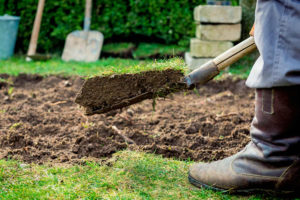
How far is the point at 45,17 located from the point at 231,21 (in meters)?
3.57

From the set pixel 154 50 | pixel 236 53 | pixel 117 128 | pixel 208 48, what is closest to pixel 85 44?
pixel 154 50

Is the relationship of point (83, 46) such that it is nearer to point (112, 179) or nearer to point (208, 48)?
point (208, 48)

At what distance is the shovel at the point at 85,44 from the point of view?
655 cm

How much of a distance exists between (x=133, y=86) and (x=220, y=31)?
10.7 ft

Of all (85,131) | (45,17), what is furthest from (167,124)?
(45,17)

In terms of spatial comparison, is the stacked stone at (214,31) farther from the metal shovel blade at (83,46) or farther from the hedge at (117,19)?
the metal shovel blade at (83,46)

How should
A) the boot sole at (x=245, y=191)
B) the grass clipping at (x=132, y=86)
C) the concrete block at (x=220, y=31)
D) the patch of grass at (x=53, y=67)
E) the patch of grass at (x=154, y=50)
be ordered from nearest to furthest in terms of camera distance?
the boot sole at (x=245, y=191) < the grass clipping at (x=132, y=86) < the patch of grass at (x=53, y=67) < the concrete block at (x=220, y=31) < the patch of grass at (x=154, y=50)

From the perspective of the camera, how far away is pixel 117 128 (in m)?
3.14

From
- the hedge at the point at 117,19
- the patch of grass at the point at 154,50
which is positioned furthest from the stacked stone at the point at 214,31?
the hedge at the point at 117,19

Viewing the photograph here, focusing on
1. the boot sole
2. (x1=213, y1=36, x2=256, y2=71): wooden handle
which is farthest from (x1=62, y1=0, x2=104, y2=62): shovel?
the boot sole

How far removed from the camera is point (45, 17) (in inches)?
274

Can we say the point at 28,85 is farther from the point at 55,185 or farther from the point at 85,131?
the point at 55,185

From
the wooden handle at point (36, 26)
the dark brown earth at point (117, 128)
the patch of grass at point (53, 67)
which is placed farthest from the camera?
the wooden handle at point (36, 26)

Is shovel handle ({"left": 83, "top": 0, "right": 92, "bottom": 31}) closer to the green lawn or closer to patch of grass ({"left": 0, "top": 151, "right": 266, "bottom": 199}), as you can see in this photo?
the green lawn
